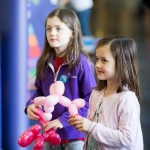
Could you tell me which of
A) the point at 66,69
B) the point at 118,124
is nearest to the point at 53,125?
the point at 66,69

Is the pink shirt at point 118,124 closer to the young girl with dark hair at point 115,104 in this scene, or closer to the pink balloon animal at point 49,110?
the young girl with dark hair at point 115,104

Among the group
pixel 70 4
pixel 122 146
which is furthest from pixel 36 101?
pixel 70 4

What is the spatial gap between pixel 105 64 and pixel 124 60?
0.27 ft

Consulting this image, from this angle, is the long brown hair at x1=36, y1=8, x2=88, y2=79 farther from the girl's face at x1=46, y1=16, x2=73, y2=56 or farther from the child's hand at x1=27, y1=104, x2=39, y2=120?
the child's hand at x1=27, y1=104, x2=39, y2=120

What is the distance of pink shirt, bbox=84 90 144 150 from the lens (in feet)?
5.67

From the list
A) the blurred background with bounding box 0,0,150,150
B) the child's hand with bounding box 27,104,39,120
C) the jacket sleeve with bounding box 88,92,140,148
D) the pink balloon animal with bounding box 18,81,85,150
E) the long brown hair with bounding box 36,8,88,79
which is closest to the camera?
the jacket sleeve with bounding box 88,92,140,148

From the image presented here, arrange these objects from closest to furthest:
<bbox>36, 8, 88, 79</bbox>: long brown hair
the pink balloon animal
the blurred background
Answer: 1. the pink balloon animal
2. <bbox>36, 8, 88, 79</bbox>: long brown hair
3. the blurred background

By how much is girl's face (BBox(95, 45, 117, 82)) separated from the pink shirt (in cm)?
9

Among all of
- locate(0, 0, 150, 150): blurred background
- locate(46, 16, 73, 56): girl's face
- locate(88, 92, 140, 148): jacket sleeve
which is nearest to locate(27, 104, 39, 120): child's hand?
locate(46, 16, 73, 56): girl's face

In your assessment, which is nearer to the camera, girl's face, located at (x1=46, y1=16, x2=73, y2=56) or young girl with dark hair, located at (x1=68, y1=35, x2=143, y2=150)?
young girl with dark hair, located at (x1=68, y1=35, x2=143, y2=150)

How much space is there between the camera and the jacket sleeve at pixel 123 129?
1727 millimetres

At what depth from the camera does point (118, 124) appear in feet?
5.81

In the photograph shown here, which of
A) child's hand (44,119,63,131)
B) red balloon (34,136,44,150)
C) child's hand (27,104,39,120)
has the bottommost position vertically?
red balloon (34,136,44,150)

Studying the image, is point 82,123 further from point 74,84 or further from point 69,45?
point 69,45
